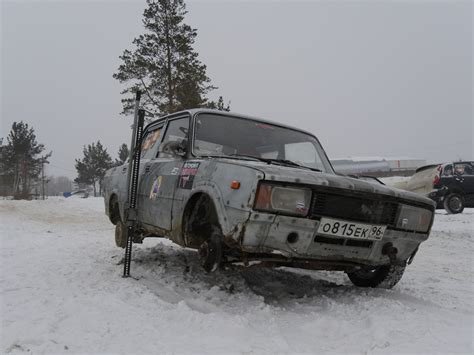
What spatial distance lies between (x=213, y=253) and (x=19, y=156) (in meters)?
46.9

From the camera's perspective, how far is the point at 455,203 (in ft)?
38.4

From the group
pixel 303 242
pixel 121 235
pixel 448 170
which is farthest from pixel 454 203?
pixel 303 242

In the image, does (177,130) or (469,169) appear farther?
(469,169)

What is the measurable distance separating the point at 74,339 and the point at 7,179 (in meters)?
48.6

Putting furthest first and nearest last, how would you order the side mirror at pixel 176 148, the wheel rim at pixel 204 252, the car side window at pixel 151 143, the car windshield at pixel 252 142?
the car side window at pixel 151 143
the car windshield at pixel 252 142
the side mirror at pixel 176 148
the wheel rim at pixel 204 252

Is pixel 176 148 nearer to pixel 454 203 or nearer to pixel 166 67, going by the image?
pixel 454 203

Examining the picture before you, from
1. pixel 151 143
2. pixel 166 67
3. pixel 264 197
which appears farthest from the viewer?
pixel 166 67

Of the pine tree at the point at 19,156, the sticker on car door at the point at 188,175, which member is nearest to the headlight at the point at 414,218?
the sticker on car door at the point at 188,175

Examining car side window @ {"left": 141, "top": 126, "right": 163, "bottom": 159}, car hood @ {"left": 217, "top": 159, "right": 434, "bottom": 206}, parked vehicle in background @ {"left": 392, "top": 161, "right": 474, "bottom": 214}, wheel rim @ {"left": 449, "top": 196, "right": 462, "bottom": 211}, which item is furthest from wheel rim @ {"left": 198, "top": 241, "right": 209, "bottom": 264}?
wheel rim @ {"left": 449, "top": 196, "right": 462, "bottom": 211}

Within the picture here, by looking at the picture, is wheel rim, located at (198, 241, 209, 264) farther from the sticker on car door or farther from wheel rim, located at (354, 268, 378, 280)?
wheel rim, located at (354, 268, 378, 280)

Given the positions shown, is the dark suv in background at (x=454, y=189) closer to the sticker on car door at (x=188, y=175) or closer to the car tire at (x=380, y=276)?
the car tire at (x=380, y=276)

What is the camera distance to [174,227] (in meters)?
3.59

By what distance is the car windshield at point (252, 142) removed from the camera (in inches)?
151

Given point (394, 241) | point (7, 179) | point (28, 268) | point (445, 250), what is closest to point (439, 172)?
point (445, 250)
